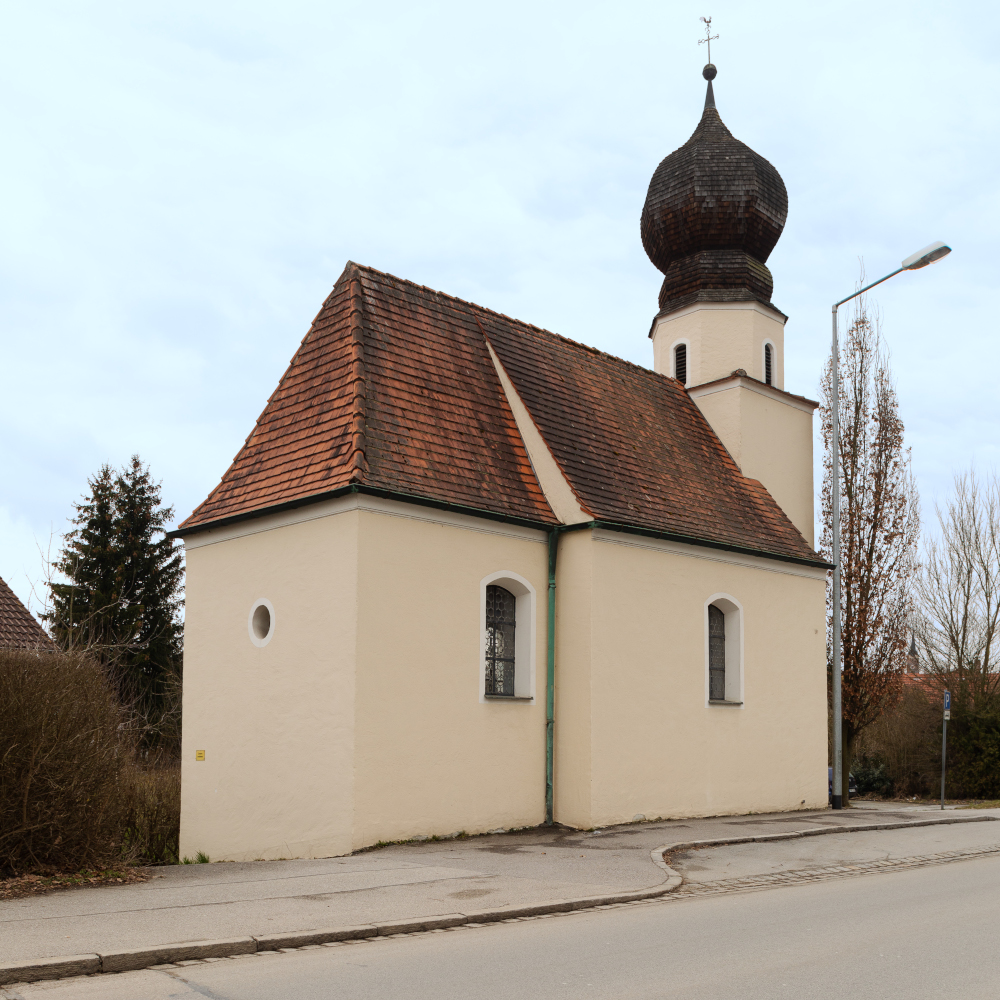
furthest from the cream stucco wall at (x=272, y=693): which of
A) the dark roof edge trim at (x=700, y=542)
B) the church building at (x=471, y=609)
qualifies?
the dark roof edge trim at (x=700, y=542)

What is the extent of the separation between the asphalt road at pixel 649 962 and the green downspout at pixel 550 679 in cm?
598

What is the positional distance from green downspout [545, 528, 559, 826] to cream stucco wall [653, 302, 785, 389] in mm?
8237

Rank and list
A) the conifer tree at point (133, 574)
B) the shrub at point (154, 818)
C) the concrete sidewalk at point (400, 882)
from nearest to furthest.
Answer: the concrete sidewalk at point (400, 882) < the shrub at point (154, 818) < the conifer tree at point (133, 574)

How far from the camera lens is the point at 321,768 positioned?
12.8 metres

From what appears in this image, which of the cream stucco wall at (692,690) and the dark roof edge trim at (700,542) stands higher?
the dark roof edge trim at (700,542)

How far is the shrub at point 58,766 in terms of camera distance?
9617mm

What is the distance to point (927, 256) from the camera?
59.0 ft

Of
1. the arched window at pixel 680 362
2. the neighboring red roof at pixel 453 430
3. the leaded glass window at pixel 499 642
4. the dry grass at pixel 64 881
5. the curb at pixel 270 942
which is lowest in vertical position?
the dry grass at pixel 64 881

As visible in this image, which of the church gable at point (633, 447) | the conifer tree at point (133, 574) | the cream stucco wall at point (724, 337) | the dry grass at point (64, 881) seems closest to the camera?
the dry grass at point (64, 881)

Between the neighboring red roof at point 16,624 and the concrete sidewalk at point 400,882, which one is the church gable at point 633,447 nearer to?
the concrete sidewalk at point 400,882

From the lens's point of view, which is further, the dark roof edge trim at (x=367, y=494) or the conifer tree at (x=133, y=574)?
the conifer tree at (x=133, y=574)

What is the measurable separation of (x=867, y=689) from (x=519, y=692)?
12025mm

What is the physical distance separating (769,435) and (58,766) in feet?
51.1

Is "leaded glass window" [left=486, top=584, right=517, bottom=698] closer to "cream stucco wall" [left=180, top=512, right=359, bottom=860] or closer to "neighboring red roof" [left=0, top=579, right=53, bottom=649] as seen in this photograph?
"cream stucco wall" [left=180, top=512, right=359, bottom=860]
